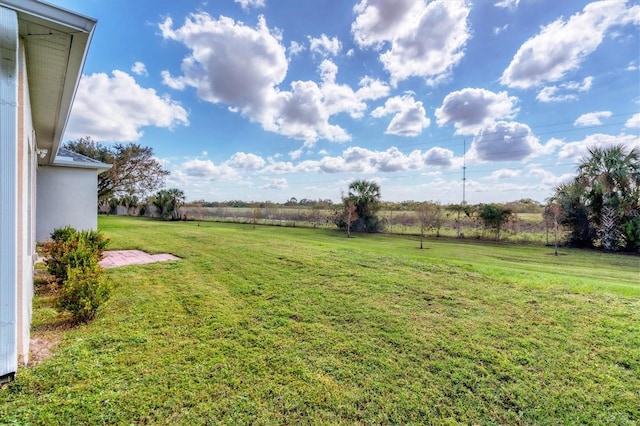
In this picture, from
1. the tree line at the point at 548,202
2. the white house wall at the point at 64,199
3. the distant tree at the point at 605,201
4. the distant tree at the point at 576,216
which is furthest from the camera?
the distant tree at the point at 576,216

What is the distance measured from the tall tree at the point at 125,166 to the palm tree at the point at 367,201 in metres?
17.5

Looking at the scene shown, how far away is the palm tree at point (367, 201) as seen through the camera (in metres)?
19.3

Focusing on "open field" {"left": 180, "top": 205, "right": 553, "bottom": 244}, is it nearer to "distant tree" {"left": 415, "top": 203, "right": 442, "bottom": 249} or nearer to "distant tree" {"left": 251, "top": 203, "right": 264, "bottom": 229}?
"distant tree" {"left": 251, "top": 203, "right": 264, "bottom": 229}

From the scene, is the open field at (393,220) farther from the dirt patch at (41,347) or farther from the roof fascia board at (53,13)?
the roof fascia board at (53,13)

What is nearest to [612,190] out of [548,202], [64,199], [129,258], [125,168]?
[548,202]

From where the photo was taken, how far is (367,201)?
19.3 metres

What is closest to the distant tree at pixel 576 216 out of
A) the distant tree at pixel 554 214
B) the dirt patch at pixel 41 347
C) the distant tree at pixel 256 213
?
the distant tree at pixel 554 214

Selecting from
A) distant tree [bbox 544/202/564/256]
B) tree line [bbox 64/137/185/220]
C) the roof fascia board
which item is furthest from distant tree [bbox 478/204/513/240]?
tree line [bbox 64/137/185/220]

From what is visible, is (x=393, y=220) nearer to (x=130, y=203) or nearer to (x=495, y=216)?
(x=495, y=216)

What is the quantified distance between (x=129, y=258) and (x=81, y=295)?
4289 mm

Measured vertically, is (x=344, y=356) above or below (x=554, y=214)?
below

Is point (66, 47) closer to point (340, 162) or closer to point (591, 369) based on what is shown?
point (591, 369)

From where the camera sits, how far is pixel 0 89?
202 centimetres

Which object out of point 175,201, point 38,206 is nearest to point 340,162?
point 175,201
